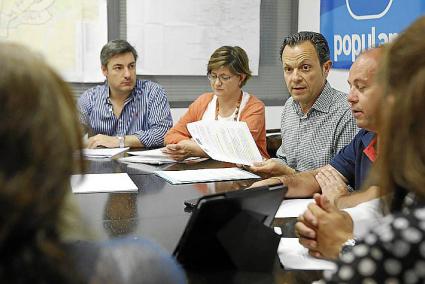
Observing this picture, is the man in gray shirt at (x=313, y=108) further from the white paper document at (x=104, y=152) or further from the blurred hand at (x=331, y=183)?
the white paper document at (x=104, y=152)

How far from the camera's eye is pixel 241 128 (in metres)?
2.69

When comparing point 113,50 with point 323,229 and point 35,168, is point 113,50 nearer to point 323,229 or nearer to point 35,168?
point 323,229

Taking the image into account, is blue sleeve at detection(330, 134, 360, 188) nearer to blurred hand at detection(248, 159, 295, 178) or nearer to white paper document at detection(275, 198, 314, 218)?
blurred hand at detection(248, 159, 295, 178)

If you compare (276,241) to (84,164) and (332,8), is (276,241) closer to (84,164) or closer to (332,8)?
(84,164)

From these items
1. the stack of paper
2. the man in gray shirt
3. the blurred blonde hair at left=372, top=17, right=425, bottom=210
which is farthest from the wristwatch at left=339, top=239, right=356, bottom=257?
the stack of paper

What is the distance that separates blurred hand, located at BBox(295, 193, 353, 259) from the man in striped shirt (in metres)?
2.34

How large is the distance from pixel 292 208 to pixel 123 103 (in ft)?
7.46

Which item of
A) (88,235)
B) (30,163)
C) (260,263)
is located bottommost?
(260,263)

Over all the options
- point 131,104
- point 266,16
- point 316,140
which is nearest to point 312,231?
point 316,140

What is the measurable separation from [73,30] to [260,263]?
11.2ft

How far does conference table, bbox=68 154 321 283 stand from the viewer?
1.23 metres

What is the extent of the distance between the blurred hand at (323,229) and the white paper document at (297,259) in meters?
0.02

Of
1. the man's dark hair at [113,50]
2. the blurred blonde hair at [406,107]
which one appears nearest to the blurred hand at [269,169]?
the blurred blonde hair at [406,107]

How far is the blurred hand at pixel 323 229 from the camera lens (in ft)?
4.60
